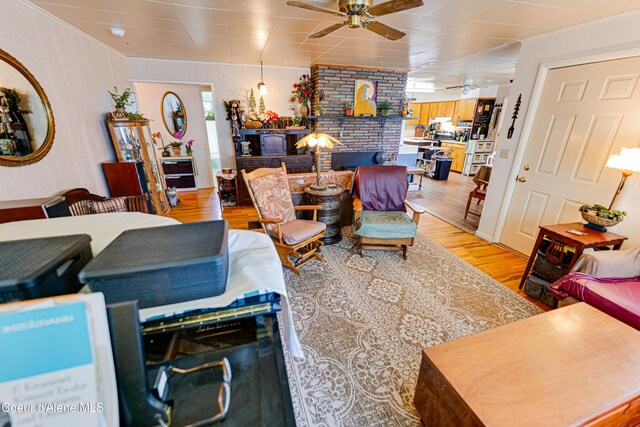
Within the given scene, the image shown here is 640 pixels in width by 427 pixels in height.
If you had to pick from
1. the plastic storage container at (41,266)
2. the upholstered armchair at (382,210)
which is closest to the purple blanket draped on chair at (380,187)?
the upholstered armchair at (382,210)

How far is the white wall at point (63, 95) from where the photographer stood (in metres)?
2.07

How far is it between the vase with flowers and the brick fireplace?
0.14 metres

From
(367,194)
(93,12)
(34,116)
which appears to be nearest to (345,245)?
(367,194)

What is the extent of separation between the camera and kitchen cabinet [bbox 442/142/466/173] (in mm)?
7438

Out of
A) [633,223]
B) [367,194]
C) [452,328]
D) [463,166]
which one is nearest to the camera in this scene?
[452,328]

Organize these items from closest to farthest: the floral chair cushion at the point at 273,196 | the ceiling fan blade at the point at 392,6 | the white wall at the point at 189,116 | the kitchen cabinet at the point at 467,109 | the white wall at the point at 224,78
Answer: the ceiling fan blade at the point at 392,6, the floral chair cushion at the point at 273,196, the white wall at the point at 224,78, the white wall at the point at 189,116, the kitchen cabinet at the point at 467,109

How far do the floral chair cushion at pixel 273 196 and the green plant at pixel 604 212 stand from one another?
2.72 m

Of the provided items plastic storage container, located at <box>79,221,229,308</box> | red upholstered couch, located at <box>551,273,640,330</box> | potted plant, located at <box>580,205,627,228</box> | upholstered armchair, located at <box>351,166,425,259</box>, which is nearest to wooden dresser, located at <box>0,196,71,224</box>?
plastic storage container, located at <box>79,221,229,308</box>

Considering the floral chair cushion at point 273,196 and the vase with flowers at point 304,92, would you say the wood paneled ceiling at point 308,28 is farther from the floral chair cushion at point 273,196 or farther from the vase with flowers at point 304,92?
the floral chair cushion at point 273,196

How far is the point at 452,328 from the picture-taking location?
196cm

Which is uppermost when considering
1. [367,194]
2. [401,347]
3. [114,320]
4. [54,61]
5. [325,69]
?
[325,69]

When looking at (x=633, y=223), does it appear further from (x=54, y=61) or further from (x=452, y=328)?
(x=54, y=61)

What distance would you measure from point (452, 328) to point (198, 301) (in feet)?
6.38

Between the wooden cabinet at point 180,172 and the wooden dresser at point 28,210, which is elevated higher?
the wooden dresser at point 28,210
